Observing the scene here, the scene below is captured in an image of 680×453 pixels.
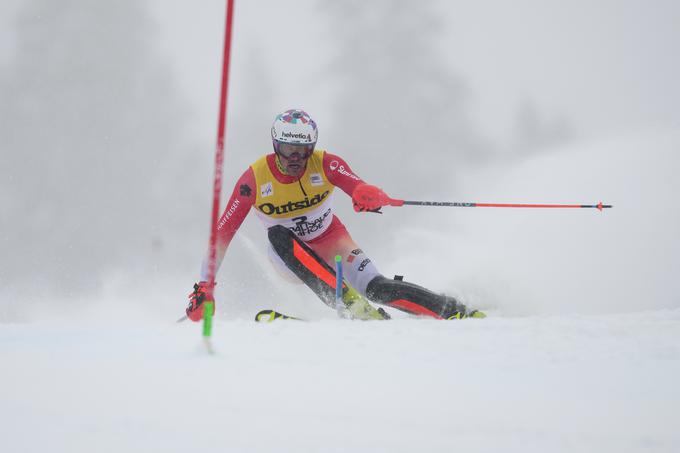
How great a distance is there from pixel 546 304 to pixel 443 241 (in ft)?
16.4

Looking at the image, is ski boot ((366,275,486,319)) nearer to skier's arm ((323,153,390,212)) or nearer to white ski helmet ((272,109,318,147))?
skier's arm ((323,153,390,212))

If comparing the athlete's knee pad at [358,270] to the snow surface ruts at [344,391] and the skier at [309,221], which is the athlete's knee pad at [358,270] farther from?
the snow surface ruts at [344,391]

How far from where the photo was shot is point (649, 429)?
2.20 metres

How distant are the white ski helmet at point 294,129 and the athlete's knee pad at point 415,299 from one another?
1456 millimetres

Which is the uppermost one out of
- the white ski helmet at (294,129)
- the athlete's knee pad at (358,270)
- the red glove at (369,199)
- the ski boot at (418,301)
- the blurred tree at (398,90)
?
the blurred tree at (398,90)

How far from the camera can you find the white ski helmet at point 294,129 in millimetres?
5438

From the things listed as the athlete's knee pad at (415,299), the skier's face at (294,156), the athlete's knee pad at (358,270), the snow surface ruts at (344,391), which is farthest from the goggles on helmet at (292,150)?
the snow surface ruts at (344,391)

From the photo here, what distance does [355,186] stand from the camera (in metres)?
5.76

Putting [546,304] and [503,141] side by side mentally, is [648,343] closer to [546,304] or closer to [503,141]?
[546,304]

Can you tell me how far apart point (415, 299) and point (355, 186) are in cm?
136

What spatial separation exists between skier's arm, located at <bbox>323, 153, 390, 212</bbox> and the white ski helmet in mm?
447

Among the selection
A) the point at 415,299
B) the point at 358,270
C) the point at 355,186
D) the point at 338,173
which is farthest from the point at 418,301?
the point at 338,173

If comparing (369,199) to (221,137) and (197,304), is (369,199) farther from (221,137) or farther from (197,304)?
(221,137)

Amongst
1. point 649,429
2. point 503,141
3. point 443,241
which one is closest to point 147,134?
point 443,241
